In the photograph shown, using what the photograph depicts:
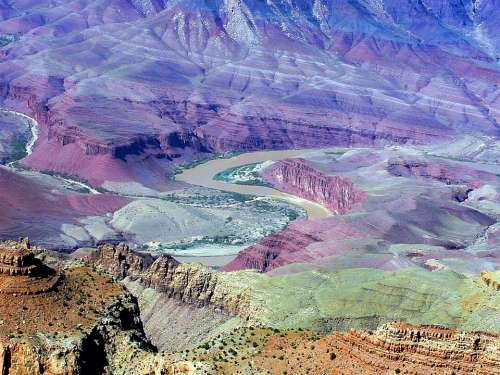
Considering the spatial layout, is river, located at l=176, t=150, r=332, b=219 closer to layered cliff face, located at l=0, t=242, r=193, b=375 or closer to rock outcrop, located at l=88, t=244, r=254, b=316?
rock outcrop, located at l=88, t=244, r=254, b=316

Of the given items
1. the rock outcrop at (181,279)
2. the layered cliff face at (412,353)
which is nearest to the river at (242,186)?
the rock outcrop at (181,279)

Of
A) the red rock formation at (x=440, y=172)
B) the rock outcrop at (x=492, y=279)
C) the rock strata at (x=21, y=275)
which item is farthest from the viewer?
the red rock formation at (x=440, y=172)

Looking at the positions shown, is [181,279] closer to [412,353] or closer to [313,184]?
[412,353]

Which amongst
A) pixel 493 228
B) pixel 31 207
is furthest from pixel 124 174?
pixel 493 228

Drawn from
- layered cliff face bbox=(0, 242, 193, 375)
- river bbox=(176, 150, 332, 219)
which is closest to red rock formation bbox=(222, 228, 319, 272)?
river bbox=(176, 150, 332, 219)

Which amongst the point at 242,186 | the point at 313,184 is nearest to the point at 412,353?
the point at 313,184

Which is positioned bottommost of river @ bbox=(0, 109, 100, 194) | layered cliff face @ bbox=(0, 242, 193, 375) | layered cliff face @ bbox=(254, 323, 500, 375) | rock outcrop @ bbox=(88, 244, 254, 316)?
river @ bbox=(0, 109, 100, 194)

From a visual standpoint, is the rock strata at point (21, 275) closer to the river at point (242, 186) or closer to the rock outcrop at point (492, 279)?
the rock outcrop at point (492, 279)
